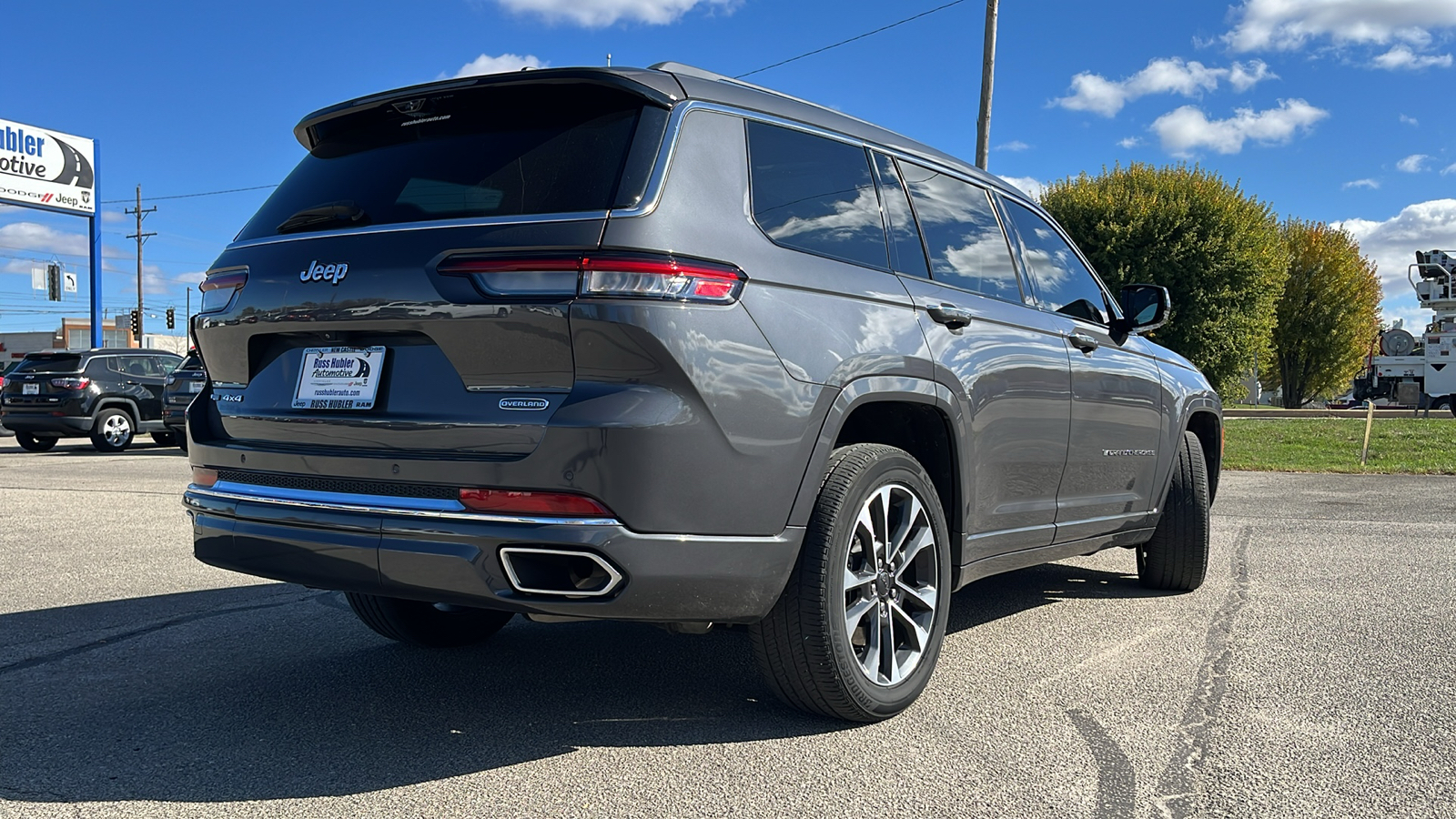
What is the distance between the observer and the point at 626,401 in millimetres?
2777

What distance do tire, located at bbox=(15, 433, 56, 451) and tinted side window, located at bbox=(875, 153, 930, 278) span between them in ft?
58.0

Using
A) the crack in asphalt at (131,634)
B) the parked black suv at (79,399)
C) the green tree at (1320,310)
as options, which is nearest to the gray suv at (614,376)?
the crack in asphalt at (131,634)

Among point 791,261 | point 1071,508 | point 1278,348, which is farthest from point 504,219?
point 1278,348

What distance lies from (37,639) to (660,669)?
8.22 feet

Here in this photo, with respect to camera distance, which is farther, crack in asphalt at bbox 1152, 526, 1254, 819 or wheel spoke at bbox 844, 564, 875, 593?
wheel spoke at bbox 844, 564, 875, 593

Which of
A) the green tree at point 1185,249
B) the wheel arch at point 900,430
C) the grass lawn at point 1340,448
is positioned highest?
the green tree at point 1185,249

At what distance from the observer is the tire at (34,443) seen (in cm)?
1761

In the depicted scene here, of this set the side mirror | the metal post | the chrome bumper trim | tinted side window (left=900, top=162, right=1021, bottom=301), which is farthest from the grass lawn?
A: the chrome bumper trim

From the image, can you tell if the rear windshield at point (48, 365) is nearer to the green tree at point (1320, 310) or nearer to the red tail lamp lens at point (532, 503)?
the red tail lamp lens at point (532, 503)

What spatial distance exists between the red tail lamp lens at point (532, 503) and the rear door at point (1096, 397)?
241cm

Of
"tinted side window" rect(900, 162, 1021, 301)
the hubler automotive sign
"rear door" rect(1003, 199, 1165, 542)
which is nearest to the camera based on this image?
"tinted side window" rect(900, 162, 1021, 301)

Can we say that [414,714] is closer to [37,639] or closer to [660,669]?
[660,669]

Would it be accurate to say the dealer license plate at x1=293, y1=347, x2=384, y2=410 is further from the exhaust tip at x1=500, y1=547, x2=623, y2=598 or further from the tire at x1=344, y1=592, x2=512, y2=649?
the tire at x1=344, y1=592, x2=512, y2=649

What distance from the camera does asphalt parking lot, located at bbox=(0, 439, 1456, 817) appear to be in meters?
2.85
